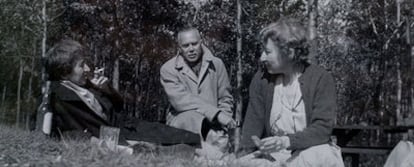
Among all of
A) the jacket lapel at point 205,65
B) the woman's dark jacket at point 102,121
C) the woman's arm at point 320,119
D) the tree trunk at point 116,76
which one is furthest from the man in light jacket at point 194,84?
the tree trunk at point 116,76

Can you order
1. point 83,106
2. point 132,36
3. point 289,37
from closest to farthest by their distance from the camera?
point 289,37 < point 83,106 < point 132,36

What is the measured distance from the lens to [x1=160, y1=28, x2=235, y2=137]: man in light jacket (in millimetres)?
5520

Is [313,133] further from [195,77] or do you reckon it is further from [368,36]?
[368,36]

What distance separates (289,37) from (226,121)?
168 centimetres

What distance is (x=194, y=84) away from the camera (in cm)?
584

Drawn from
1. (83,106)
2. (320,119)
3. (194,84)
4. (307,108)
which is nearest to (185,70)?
(194,84)

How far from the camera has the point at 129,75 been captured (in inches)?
751

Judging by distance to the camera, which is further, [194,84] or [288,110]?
[194,84]

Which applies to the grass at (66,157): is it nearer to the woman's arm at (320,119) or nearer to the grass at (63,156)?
the grass at (63,156)

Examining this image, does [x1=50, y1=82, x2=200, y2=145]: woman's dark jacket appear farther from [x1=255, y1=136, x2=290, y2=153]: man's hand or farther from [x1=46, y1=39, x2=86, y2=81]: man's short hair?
[x1=255, y1=136, x2=290, y2=153]: man's hand

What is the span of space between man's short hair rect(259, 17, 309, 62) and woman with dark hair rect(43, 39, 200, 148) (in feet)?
4.52

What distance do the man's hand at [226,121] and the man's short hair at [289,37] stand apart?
1.56m

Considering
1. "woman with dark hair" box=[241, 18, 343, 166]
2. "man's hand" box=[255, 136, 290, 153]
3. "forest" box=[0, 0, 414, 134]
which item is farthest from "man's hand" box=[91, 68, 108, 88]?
"forest" box=[0, 0, 414, 134]

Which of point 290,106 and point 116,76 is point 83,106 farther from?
point 116,76
